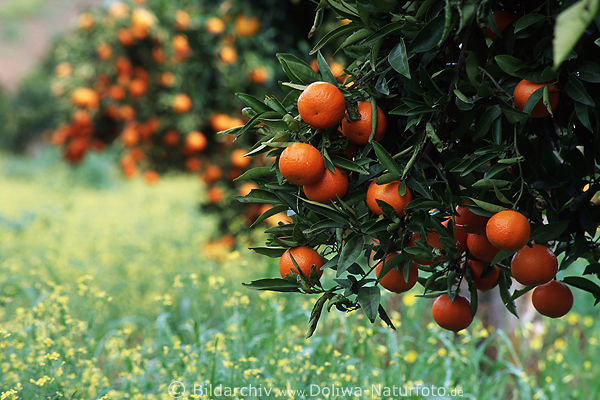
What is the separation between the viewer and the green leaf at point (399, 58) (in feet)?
2.84

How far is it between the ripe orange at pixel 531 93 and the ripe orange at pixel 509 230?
161mm

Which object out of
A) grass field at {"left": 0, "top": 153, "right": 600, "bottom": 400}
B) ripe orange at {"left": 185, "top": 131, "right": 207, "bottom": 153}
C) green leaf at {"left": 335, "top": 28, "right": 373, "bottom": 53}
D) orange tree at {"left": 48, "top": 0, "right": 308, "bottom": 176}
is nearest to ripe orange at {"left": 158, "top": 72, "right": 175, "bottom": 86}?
orange tree at {"left": 48, "top": 0, "right": 308, "bottom": 176}

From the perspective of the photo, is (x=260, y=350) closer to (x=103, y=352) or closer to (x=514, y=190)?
(x=103, y=352)

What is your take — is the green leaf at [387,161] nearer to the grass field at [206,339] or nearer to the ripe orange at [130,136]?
the grass field at [206,339]

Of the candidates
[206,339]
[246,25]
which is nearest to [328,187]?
[206,339]

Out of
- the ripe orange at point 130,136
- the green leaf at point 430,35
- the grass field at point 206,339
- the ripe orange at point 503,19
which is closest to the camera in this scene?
the green leaf at point 430,35

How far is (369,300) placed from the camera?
0.96m

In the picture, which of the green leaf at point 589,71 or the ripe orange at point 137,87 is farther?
the ripe orange at point 137,87

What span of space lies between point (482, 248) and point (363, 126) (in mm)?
301

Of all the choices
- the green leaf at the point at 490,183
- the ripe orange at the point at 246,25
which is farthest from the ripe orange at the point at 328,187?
the ripe orange at the point at 246,25

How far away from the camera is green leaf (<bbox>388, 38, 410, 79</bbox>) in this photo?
87cm

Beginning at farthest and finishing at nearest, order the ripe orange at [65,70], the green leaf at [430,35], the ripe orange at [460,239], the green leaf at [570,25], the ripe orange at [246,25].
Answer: the ripe orange at [65,70] < the ripe orange at [246,25] < the ripe orange at [460,239] < the green leaf at [430,35] < the green leaf at [570,25]

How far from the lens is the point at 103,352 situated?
2.31 meters

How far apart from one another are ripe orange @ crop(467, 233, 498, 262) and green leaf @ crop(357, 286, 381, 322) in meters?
0.19
